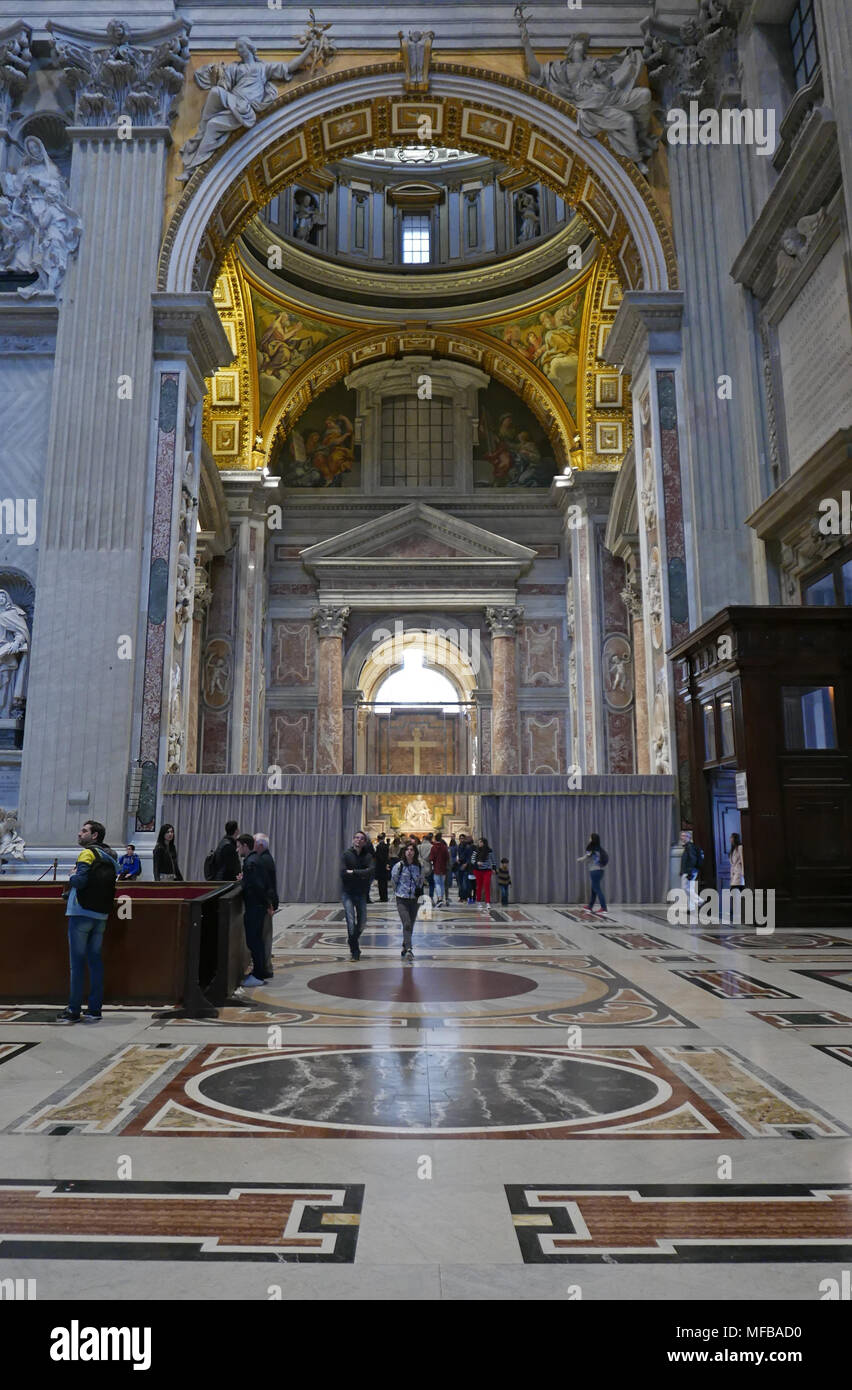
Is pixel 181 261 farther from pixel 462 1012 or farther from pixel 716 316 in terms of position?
pixel 462 1012

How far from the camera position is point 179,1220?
8.75 ft

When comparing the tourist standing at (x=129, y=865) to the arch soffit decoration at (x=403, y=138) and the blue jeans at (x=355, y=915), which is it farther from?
the arch soffit decoration at (x=403, y=138)

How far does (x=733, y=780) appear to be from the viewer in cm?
1281

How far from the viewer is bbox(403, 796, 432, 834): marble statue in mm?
28859

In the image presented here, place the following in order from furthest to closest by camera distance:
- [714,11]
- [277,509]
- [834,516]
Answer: [277,509], [714,11], [834,516]

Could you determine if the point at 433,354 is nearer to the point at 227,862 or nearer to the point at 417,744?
the point at 417,744

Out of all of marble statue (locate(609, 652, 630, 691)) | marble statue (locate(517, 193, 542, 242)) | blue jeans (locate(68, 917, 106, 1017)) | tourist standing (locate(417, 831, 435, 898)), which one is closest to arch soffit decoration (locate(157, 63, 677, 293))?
marble statue (locate(517, 193, 542, 242))

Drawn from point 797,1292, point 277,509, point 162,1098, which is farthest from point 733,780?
→ point 277,509

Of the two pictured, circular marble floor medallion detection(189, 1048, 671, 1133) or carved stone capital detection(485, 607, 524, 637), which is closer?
circular marble floor medallion detection(189, 1048, 671, 1133)

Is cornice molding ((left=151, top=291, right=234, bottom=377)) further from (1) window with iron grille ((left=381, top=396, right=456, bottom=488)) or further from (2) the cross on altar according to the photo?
(2) the cross on altar

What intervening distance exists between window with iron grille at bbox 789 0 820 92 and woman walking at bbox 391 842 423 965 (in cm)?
1135

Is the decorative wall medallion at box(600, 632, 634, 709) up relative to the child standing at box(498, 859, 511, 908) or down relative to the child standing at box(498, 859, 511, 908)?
up

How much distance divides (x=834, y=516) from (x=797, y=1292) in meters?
10.2
